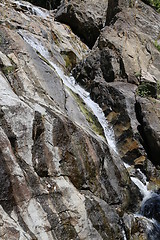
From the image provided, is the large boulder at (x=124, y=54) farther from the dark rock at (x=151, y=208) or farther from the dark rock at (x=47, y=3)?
the dark rock at (x=47, y=3)

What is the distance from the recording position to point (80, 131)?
29.6ft

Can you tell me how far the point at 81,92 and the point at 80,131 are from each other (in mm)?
6024

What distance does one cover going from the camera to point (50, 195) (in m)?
7.20

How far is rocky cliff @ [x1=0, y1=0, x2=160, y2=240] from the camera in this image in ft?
22.8

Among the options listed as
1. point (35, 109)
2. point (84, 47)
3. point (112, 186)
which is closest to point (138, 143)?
point (112, 186)

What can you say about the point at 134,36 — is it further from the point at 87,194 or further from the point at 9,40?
the point at 87,194

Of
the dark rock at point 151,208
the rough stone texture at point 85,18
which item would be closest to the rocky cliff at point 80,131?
the dark rock at point 151,208

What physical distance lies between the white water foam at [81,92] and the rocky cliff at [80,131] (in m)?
0.06

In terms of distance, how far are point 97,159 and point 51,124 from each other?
1893mm

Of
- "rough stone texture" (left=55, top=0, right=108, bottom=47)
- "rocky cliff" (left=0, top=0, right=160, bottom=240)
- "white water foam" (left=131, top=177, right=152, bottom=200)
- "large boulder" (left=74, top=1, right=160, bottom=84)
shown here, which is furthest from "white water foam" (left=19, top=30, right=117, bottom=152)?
"rough stone texture" (left=55, top=0, right=108, bottom=47)

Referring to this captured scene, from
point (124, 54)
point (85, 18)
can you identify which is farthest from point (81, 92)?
point (85, 18)

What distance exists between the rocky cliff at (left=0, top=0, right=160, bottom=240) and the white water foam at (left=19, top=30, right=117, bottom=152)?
6 cm

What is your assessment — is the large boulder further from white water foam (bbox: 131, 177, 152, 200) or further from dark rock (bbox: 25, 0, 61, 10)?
dark rock (bbox: 25, 0, 61, 10)

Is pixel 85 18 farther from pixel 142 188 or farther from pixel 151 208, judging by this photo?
pixel 151 208
